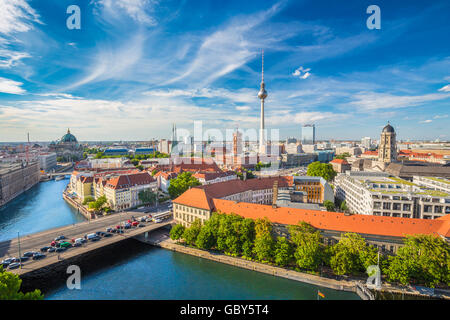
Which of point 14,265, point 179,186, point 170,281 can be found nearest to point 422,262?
point 170,281

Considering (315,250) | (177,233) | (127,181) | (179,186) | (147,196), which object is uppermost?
(127,181)

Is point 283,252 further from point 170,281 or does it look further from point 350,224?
point 170,281

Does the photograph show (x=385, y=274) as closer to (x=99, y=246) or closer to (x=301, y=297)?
(x=301, y=297)

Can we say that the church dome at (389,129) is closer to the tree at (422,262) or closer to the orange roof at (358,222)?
the orange roof at (358,222)

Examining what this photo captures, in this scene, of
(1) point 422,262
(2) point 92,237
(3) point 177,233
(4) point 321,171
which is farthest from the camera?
(4) point 321,171

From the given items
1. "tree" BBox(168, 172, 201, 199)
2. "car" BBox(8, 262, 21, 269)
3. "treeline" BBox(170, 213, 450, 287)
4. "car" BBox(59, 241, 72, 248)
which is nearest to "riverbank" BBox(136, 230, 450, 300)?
"treeline" BBox(170, 213, 450, 287)

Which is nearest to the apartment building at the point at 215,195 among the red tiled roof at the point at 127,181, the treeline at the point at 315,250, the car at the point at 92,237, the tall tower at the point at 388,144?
the treeline at the point at 315,250

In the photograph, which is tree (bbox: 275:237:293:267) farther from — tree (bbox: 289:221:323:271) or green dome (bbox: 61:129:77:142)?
green dome (bbox: 61:129:77:142)
